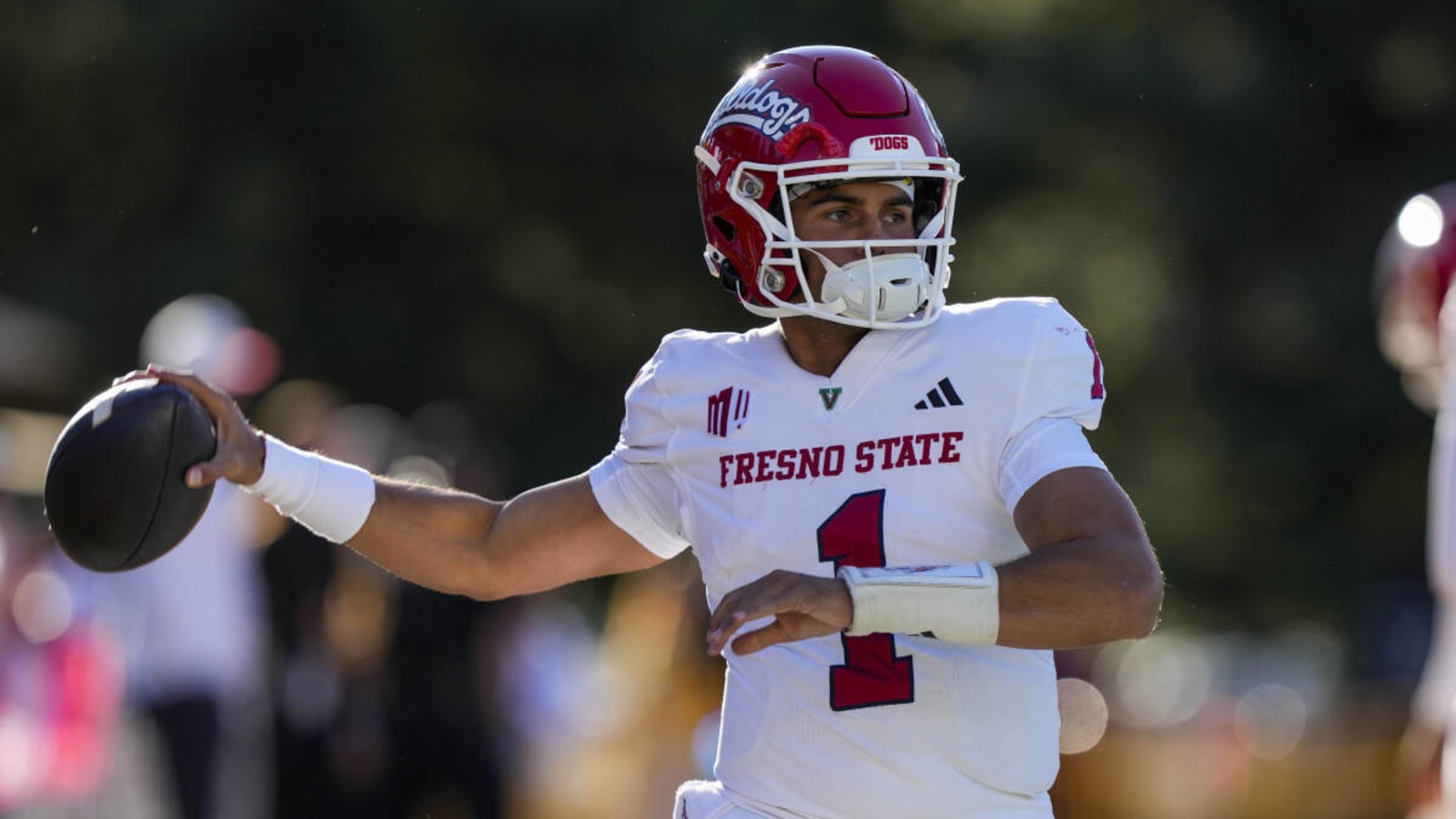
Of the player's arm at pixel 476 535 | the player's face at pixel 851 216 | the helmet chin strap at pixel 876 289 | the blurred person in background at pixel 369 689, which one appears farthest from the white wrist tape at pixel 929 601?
the blurred person in background at pixel 369 689

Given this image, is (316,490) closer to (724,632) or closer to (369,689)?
(724,632)

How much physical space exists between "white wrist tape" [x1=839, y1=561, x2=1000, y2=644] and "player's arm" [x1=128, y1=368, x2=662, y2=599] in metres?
1.02

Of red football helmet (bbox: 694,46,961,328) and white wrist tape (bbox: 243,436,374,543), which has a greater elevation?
red football helmet (bbox: 694,46,961,328)

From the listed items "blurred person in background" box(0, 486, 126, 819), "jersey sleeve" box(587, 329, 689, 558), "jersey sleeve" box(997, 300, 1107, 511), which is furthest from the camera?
"blurred person in background" box(0, 486, 126, 819)

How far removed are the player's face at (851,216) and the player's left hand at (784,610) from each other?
2.81 feet

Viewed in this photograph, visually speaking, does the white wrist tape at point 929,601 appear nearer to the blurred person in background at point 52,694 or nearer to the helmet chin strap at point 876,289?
the helmet chin strap at point 876,289

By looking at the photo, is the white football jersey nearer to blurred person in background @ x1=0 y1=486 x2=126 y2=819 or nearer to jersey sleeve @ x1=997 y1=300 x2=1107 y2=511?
jersey sleeve @ x1=997 y1=300 x2=1107 y2=511

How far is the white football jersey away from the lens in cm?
334

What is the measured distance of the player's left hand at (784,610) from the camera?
290 centimetres

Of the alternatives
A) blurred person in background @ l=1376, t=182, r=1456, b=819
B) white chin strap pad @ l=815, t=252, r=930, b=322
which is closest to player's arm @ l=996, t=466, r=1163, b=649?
white chin strap pad @ l=815, t=252, r=930, b=322

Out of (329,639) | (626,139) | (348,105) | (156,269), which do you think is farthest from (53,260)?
(329,639)

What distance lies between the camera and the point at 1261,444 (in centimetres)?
1650

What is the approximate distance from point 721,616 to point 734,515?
0.67 metres

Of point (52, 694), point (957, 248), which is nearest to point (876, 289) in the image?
point (52, 694)
